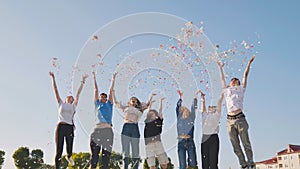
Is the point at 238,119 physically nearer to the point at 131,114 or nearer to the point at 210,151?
the point at 210,151

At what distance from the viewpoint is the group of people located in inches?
365

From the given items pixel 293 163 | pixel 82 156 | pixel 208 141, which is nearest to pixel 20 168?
pixel 82 156

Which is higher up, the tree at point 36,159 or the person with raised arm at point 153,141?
the tree at point 36,159

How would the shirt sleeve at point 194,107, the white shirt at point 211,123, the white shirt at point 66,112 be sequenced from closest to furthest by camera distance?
1. the white shirt at point 211,123
2. the white shirt at point 66,112
3. the shirt sleeve at point 194,107

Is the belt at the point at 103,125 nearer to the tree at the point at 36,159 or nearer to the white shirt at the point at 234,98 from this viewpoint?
the white shirt at the point at 234,98

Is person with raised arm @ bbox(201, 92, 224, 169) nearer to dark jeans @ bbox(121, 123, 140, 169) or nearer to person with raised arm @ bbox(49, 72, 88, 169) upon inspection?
dark jeans @ bbox(121, 123, 140, 169)

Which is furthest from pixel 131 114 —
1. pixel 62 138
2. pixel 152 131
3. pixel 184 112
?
pixel 62 138

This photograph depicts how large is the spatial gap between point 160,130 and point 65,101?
10.0 ft

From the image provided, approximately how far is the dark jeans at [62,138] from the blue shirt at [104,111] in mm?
928

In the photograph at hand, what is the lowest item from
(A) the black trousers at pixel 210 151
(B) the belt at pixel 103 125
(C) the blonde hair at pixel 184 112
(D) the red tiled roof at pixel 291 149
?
(A) the black trousers at pixel 210 151

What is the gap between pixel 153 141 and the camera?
10172mm

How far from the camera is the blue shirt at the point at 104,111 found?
10055 mm

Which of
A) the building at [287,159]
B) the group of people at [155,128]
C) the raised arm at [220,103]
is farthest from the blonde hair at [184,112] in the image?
the building at [287,159]

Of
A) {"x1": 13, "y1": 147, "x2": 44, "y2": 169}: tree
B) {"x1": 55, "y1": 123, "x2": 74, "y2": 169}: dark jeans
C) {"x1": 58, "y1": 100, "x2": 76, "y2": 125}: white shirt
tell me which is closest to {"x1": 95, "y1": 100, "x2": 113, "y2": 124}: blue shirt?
{"x1": 58, "y1": 100, "x2": 76, "y2": 125}: white shirt
